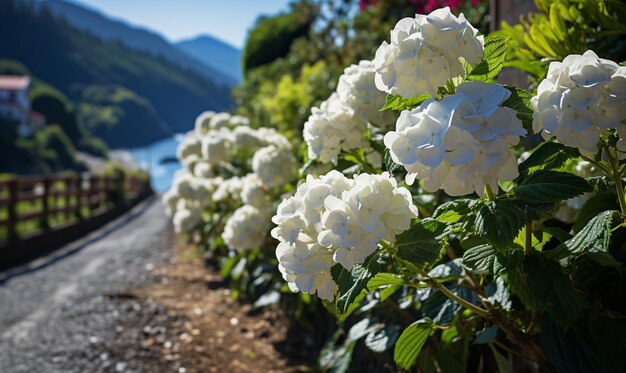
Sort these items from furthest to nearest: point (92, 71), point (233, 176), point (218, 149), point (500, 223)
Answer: point (92, 71) → point (233, 176) → point (218, 149) → point (500, 223)

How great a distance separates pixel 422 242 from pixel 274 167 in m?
1.77

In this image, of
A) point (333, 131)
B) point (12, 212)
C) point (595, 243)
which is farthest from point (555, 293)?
point (12, 212)

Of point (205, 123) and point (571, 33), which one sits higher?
point (571, 33)

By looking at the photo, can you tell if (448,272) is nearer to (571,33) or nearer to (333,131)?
(333,131)

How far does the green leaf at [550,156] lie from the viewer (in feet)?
3.61

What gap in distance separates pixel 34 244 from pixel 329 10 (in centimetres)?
558

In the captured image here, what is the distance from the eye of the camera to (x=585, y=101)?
0.95 meters

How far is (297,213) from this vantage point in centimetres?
121

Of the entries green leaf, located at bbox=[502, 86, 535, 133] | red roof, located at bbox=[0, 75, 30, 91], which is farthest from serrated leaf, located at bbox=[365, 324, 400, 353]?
red roof, located at bbox=[0, 75, 30, 91]

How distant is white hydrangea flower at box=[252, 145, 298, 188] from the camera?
285 centimetres

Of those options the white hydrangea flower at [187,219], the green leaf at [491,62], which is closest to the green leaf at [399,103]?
the green leaf at [491,62]

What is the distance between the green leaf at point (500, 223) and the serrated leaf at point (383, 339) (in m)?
0.84

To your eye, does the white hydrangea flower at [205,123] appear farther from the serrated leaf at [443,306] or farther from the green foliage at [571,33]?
the serrated leaf at [443,306]

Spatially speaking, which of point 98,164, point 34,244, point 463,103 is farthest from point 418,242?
point 98,164
